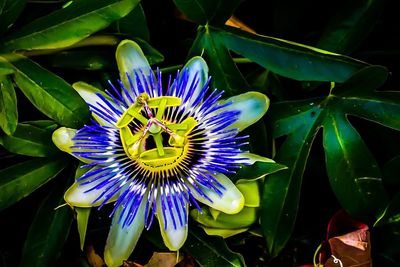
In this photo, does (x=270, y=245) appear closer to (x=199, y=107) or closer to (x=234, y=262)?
(x=234, y=262)

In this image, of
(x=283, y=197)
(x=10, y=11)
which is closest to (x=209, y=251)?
(x=283, y=197)

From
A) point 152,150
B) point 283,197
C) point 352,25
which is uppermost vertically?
point 352,25

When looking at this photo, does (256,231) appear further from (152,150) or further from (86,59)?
(86,59)

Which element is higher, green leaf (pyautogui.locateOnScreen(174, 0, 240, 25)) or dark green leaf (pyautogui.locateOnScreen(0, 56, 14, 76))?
green leaf (pyautogui.locateOnScreen(174, 0, 240, 25))

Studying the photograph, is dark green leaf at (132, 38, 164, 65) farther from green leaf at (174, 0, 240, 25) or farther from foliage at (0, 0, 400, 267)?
green leaf at (174, 0, 240, 25)

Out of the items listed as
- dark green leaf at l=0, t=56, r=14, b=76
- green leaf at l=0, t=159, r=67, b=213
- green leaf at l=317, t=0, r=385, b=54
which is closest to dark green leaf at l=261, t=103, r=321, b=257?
green leaf at l=317, t=0, r=385, b=54

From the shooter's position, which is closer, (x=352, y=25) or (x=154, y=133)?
(x=154, y=133)

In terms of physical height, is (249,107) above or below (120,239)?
above
